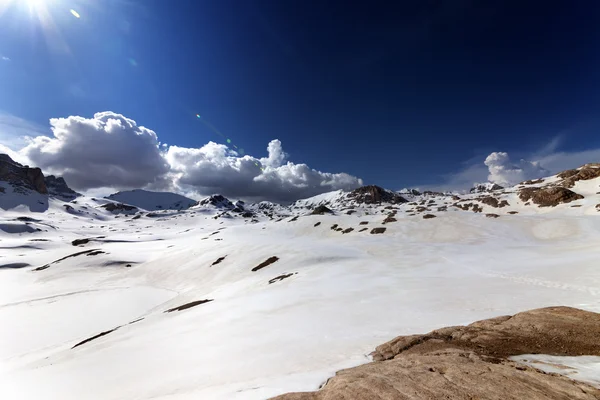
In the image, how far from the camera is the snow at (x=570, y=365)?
6841 mm

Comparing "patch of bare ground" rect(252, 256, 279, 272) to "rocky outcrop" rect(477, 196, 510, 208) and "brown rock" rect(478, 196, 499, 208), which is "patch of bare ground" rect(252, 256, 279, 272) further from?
"brown rock" rect(478, 196, 499, 208)

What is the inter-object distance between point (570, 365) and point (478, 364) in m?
2.69

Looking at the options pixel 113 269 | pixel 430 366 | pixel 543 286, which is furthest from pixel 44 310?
pixel 543 286

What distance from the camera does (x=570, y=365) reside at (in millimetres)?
7793

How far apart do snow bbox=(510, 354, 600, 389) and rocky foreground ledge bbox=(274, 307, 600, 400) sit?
395 millimetres

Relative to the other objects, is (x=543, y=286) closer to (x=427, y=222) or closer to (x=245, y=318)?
(x=245, y=318)

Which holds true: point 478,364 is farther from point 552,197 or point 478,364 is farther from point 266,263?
point 552,197

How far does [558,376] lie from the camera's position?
6840 millimetres

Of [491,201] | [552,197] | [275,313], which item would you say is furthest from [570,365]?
[491,201]

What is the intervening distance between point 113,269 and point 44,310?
28.5 metres

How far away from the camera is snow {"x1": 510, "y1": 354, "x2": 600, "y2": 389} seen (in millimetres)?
6841

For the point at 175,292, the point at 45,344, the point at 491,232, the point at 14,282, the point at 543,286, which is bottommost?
the point at 14,282

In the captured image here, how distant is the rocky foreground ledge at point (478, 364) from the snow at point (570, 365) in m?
0.40

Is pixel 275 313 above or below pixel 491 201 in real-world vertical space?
below
